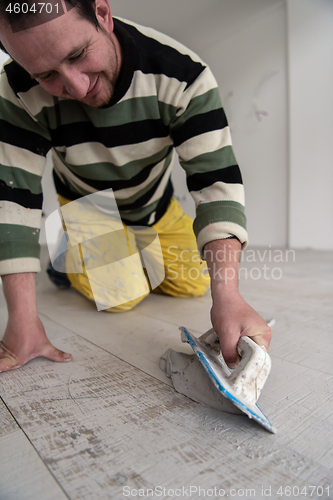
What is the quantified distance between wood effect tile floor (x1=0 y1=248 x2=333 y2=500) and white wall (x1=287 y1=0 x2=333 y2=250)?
222cm

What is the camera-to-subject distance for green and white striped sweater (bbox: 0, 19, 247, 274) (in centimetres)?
83

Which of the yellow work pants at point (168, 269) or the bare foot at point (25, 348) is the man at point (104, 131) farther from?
the yellow work pants at point (168, 269)

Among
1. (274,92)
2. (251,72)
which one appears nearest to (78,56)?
(274,92)

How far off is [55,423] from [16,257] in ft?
1.43

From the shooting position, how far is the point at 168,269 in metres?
1.60

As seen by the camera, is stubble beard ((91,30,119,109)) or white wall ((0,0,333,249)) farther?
white wall ((0,0,333,249))

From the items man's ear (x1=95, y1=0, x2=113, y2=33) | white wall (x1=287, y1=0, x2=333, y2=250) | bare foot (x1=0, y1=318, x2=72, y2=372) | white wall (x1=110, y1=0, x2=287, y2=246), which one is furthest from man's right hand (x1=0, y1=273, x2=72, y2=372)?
white wall (x1=110, y1=0, x2=287, y2=246)

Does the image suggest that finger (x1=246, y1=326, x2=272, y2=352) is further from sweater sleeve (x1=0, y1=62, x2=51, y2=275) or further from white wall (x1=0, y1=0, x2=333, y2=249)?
white wall (x1=0, y1=0, x2=333, y2=249)

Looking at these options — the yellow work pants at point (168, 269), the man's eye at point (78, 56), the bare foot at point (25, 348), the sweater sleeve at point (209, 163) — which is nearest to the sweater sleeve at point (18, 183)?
A: the bare foot at point (25, 348)

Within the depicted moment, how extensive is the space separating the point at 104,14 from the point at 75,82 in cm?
19

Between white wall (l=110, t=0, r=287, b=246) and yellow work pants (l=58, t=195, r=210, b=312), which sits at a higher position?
white wall (l=110, t=0, r=287, b=246)

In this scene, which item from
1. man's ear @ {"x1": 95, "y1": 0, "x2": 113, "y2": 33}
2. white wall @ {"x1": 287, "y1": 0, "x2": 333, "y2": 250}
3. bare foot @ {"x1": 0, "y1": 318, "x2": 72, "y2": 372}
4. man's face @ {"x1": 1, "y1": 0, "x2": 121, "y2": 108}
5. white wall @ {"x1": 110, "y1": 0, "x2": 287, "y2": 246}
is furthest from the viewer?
white wall @ {"x1": 110, "y1": 0, "x2": 287, "y2": 246}

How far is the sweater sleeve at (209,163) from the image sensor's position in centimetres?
79

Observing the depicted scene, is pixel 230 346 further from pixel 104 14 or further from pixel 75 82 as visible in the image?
pixel 104 14
